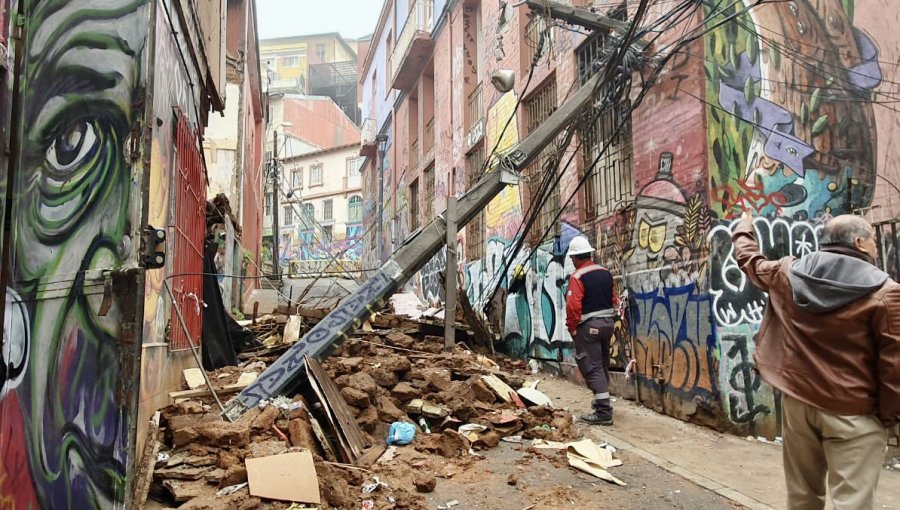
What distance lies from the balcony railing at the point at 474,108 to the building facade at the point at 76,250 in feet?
39.8

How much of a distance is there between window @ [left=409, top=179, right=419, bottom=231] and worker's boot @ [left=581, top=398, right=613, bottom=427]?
572 inches

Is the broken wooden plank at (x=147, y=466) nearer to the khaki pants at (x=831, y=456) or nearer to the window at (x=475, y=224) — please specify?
the khaki pants at (x=831, y=456)

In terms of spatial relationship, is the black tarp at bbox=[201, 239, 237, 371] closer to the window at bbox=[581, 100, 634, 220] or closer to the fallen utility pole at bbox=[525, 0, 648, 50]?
the window at bbox=[581, 100, 634, 220]

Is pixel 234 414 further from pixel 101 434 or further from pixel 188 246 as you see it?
pixel 101 434

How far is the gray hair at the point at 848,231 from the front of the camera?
2881mm

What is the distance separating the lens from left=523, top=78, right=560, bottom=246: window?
10.8 meters

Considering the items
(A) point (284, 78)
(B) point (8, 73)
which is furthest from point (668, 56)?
(A) point (284, 78)

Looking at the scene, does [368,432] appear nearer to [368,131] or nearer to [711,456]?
[711,456]

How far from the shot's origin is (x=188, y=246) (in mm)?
6707

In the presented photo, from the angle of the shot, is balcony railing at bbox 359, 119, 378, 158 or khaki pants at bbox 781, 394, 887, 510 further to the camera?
balcony railing at bbox 359, 119, 378, 158

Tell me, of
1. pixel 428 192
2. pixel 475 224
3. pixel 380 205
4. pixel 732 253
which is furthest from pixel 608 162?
pixel 380 205

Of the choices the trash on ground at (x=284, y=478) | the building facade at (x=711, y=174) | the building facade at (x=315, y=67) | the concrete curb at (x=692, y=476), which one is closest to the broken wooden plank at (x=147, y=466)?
the trash on ground at (x=284, y=478)

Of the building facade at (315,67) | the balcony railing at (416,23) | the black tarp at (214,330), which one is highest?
the building facade at (315,67)

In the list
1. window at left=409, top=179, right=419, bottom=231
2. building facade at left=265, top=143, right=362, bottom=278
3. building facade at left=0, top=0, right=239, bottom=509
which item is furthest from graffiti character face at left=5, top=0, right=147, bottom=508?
building facade at left=265, top=143, right=362, bottom=278
